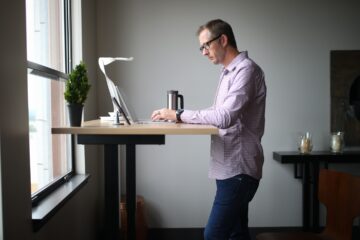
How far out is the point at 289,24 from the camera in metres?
3.22

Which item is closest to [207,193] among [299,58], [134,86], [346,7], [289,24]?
[134,86]

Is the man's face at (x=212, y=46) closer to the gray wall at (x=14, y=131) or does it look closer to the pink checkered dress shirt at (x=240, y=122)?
the pink checkered dress shirt at (x=240, y=122)

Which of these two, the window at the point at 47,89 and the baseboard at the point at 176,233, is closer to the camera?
the window at the point at 47,89

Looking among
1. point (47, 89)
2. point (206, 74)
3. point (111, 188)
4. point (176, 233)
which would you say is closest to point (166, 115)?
point (111, 188)

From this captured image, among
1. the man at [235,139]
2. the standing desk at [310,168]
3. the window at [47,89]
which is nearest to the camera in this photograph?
the man at [235,139]

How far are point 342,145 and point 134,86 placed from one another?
76.4 inches

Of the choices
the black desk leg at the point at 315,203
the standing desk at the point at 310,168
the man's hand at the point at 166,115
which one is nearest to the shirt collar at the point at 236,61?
the man's hand at the point at 166,115

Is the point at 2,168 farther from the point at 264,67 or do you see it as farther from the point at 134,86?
the point at 264,67

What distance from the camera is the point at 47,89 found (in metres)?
2.11

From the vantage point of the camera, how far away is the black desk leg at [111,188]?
1.53m

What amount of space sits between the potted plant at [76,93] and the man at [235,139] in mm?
335

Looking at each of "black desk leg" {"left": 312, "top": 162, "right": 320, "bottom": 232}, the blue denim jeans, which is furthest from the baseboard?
the blue denim jeans

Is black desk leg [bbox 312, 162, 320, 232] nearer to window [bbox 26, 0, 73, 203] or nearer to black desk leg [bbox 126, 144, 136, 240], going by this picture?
black desk leg [bbox 126, 144, 136, 240]

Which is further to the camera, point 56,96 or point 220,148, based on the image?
point 56,96
